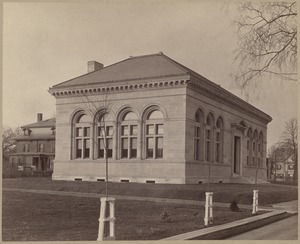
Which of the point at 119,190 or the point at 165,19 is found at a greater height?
the point at 165,19

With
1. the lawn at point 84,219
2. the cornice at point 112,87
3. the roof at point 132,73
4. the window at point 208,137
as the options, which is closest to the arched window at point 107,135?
the cornice at point 112,87

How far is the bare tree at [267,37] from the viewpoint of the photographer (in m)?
11.3

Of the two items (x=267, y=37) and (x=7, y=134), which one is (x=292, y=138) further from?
(x=7, y=134)

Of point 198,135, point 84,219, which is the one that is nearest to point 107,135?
point 198,135

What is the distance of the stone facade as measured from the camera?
23781 millimetres

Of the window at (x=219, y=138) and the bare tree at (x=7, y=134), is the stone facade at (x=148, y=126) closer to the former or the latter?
the window at (x=219, y=138)

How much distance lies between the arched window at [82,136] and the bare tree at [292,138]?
48.4 feet

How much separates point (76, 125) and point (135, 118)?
410 cm

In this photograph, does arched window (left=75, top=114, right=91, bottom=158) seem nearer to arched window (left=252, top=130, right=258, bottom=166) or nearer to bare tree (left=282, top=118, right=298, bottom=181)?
arched window (left=252, top=130, right=258, bottom=166)

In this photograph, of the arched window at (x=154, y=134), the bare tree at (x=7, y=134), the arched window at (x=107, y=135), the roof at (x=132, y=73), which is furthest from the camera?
the arched window at (x=107, y=135)

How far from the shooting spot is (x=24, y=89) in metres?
11.9

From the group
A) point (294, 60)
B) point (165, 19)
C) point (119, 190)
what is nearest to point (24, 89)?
point (165, 19)

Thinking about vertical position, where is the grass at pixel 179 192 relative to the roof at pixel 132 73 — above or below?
below

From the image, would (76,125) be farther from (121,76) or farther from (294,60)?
(294,60)
